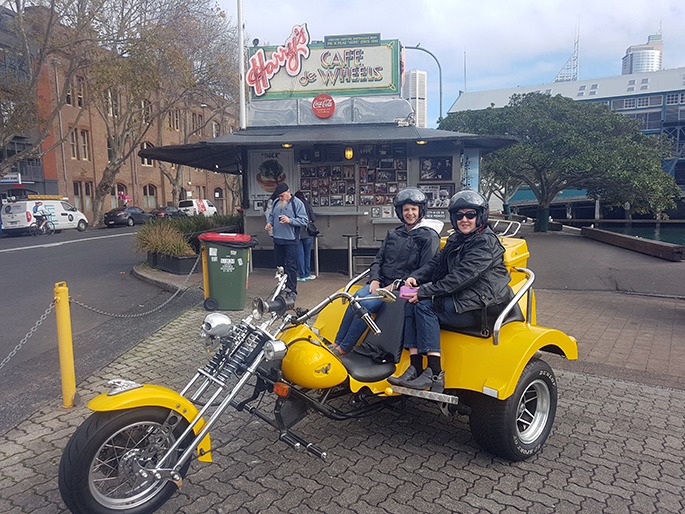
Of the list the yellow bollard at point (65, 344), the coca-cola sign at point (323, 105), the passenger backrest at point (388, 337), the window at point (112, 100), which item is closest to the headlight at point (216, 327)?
the passenger backrest at point (388, 337)

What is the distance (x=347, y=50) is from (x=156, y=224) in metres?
5.95

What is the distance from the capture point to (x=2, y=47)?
25484 mm

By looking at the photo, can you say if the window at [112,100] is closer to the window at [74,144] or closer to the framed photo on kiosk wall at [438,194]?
the window at [74,144]

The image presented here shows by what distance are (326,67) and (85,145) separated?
3161 cm

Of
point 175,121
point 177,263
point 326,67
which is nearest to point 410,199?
point 177,263

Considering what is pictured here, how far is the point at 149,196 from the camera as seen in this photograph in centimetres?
4394

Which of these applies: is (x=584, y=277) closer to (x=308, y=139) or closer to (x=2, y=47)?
(x=308, y=139)

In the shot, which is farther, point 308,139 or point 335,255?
point 335,255

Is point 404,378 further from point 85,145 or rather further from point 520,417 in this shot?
point 85,145

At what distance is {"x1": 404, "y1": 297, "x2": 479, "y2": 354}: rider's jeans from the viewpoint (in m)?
3.39

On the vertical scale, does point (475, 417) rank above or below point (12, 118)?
below

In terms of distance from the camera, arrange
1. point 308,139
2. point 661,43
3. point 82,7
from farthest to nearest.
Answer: point 661,43 → point 82,7 → point 308,139

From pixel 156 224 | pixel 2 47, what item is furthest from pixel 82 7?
pixel 156 224

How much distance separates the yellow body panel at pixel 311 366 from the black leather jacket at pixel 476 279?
31.8 inches
